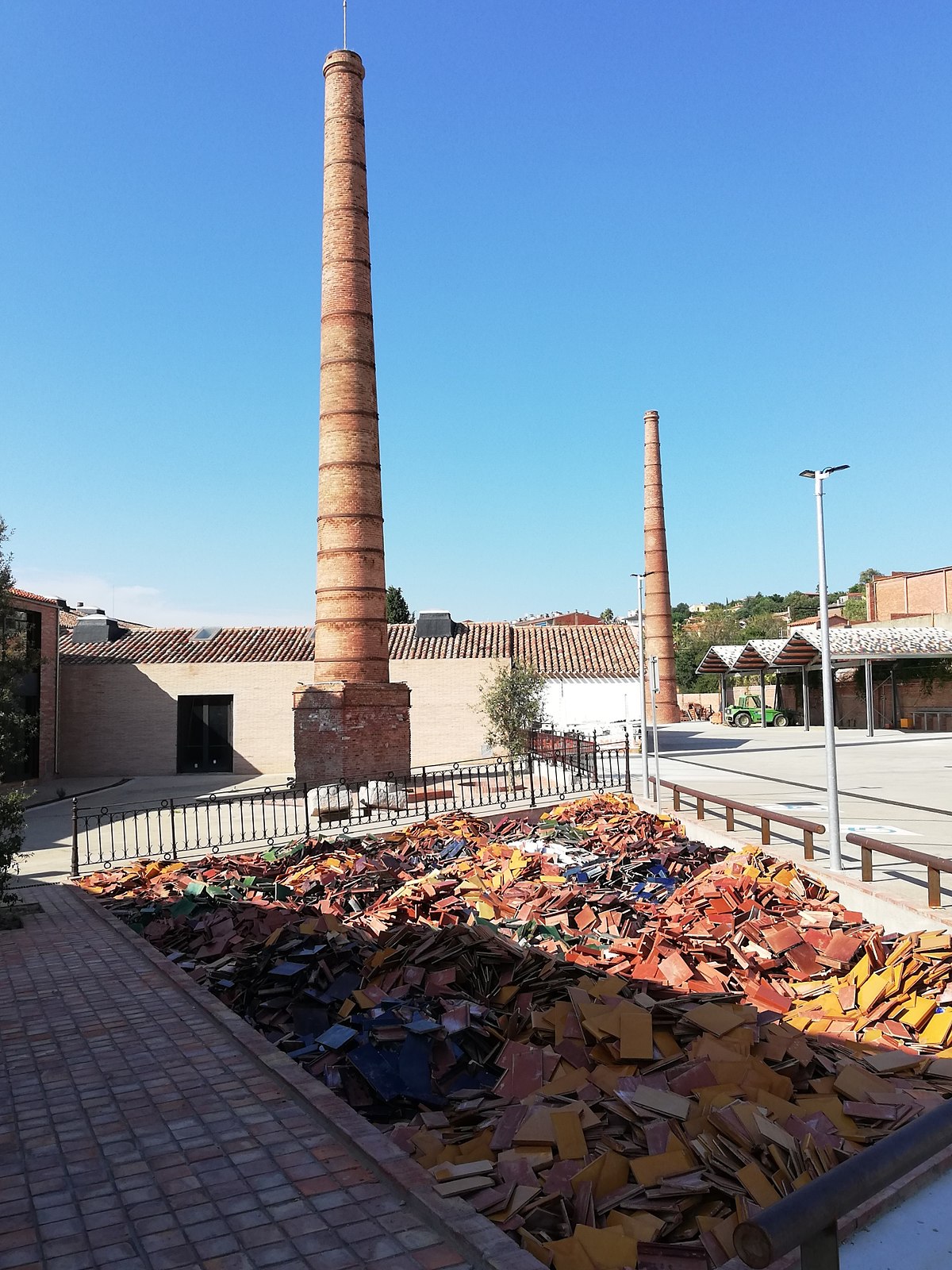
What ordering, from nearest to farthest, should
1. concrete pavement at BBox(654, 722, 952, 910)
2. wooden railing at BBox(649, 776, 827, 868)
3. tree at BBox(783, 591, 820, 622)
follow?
wooden railing at BBox(649, 776, 827, 868)
concrete pavement at BBox(654, 722, 952, 910)
tree at BBox(783, 591, 820, 622)

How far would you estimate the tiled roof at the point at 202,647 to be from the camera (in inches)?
1262

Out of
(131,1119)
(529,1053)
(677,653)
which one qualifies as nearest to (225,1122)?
(131,1119)

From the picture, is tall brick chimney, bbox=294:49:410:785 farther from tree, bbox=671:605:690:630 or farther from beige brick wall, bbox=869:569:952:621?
tree, bbox=671:605:690:630

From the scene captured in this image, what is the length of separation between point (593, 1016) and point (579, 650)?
93.9 ft

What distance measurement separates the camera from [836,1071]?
5316mm

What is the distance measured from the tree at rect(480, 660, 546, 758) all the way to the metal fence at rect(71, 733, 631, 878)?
5.55 metres

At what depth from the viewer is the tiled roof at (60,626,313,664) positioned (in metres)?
32.1

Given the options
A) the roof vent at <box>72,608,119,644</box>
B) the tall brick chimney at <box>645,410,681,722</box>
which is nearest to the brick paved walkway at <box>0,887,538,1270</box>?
the roof vent at <box>72,608,119,644</box>

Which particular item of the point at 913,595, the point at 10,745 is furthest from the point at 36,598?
the point at 913,595

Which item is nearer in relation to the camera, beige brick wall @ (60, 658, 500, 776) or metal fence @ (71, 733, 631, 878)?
metal fence @ (71, 733, 631, 878)

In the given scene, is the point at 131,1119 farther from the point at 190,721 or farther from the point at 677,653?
the point at 677,653

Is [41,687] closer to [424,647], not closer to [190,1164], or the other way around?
[424,647]

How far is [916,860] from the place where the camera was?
326 inches

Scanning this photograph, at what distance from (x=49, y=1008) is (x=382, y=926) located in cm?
308
